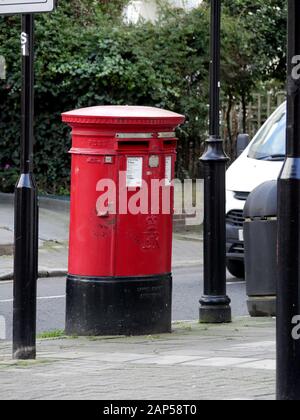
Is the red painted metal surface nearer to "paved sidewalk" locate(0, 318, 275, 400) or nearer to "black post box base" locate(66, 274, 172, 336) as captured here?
"black post box base" locate(66, 274, 172, 336)

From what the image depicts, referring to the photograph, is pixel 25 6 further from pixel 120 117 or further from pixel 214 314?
pixel 214 314

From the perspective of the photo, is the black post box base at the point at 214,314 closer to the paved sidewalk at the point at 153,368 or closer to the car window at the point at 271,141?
the paved sidewalk at the point at 153,368

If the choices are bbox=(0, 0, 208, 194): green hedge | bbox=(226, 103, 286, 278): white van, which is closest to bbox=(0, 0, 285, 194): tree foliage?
bbox=(0, 0, 208, 194): green hedge

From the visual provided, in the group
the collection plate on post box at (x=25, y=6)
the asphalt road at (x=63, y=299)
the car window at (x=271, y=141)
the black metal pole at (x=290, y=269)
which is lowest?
the asphalt road at (x=63, y=299)

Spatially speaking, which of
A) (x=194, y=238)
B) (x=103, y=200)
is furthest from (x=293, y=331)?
(x=194, y=238)

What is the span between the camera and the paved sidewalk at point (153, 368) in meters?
6.89

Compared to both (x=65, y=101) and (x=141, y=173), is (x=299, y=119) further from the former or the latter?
(x=65, y=101)

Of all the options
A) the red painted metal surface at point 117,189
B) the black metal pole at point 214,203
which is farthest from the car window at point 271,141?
the red painted metal surface at point 117,189

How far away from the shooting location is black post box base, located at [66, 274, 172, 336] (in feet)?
32.0

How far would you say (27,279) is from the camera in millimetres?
8422

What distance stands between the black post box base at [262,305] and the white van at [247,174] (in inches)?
169

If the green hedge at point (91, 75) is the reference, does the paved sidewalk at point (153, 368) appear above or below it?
below

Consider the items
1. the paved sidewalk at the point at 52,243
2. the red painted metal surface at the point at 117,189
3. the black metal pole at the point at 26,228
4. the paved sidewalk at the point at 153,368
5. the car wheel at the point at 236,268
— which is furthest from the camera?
the paved sidewalk at the point at 52,243

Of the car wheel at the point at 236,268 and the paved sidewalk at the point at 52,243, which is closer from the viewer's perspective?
the car wheel at the point at 236,268
